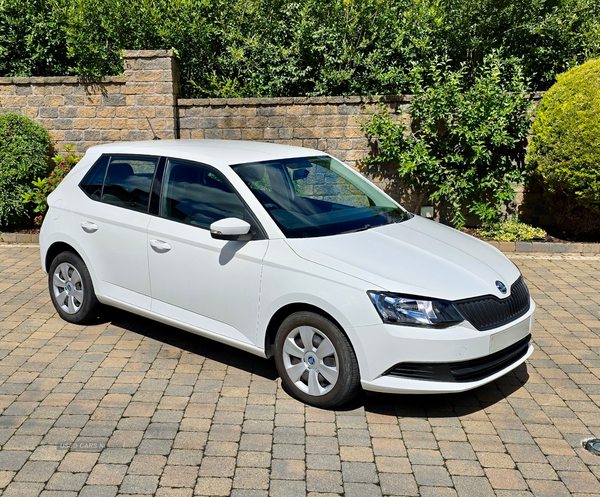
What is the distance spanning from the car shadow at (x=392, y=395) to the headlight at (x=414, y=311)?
812 mm

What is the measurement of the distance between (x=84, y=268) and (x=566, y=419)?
14.1ft

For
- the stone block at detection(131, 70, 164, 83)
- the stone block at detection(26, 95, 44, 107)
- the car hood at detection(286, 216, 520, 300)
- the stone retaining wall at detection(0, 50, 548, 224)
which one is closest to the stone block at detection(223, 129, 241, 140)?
the stone retaining wall at detection(0, 50, 548, 224)

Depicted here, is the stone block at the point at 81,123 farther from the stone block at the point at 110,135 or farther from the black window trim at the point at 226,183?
the black window trim at the point at 226,183

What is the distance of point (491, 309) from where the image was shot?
15.4 feet

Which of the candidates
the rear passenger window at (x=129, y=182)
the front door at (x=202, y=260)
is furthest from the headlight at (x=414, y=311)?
the rear passenger window at (x=129, y=182)

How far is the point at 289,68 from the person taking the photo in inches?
430

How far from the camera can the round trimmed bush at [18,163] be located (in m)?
10.0

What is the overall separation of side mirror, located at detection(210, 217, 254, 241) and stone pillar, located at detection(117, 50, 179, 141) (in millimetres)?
6026

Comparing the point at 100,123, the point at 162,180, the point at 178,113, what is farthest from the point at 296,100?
the point at 162,180

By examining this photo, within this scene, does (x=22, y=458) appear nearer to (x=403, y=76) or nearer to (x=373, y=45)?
(x=403, y=76)

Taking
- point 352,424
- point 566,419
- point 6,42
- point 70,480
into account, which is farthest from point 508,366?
point 6,42

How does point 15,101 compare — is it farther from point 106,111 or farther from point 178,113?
point 178,113

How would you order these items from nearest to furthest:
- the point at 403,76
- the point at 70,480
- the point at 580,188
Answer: the point at 70,480, the point at 580,188, the point at 403,76

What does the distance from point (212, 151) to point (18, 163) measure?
18.6 ft
